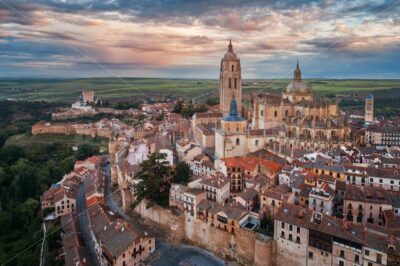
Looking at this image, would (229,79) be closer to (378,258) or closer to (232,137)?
(232,137)

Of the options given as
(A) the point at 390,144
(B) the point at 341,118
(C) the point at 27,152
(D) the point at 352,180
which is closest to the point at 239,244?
(D) the point at 352,180

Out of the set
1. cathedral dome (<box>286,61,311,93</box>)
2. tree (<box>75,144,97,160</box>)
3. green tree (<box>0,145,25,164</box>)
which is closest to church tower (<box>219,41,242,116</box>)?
cathedral dome (<box>286,61,311,93</box>)

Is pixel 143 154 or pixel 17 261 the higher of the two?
pixel 143 154

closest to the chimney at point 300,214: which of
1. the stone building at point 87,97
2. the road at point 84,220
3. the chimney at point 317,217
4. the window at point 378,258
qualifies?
the chimney at point 317,217

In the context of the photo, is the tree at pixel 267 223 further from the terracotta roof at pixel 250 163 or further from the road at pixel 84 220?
the road at pixel 84 220

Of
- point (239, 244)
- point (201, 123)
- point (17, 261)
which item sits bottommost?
point (17, 261)

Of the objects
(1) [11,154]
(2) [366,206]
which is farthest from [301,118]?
(1) [11,154]

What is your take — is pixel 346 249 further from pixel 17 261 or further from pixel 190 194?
pixel 17 261
